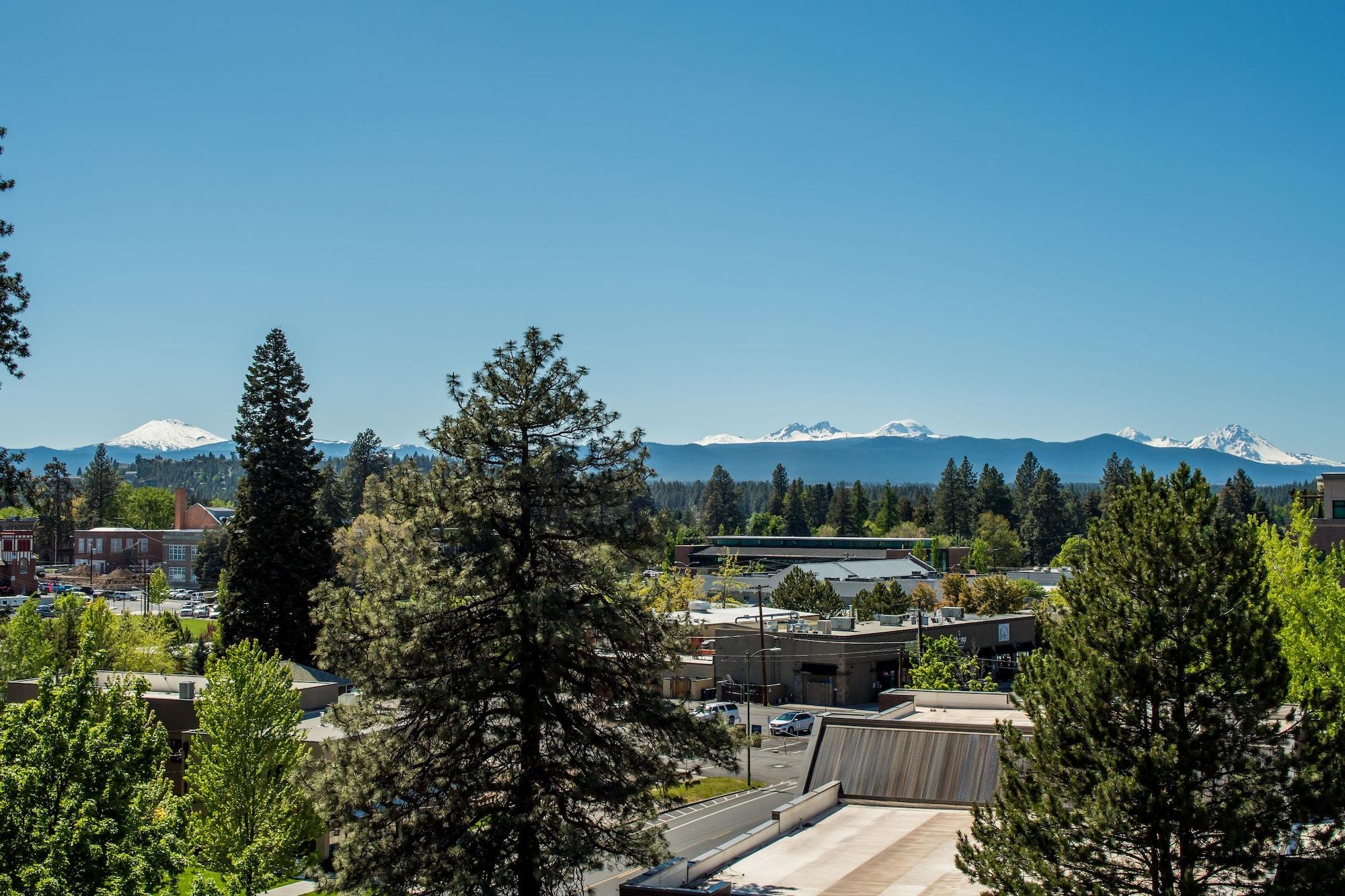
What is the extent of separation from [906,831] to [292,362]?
137ft

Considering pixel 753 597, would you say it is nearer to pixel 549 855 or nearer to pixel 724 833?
pixel 724 833

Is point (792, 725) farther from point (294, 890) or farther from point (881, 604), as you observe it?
point (294, 890)

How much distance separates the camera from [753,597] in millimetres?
101688

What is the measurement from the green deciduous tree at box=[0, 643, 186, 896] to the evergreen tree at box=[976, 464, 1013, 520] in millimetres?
155296

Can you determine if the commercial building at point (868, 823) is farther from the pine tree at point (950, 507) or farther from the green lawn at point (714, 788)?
the pine tree at point (950, 507)

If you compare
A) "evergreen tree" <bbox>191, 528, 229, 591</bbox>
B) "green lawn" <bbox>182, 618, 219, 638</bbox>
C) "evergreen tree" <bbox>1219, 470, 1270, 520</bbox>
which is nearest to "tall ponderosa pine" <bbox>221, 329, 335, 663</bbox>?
"green lawn" <bbox>182, 618, 219, 638</bbox>

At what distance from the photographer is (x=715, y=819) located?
3534 centimetres

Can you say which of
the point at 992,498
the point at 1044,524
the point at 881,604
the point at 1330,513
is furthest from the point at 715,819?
the point at 992,498

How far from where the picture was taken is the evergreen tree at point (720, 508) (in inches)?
7431

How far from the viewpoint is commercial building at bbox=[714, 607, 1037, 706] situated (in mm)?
60531

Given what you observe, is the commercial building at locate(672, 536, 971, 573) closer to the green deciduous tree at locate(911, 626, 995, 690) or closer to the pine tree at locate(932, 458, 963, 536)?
the pine tree at locate(932, 458, 963, 536)

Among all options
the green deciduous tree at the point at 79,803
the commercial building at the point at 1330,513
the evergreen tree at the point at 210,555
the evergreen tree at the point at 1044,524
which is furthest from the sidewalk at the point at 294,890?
the evergreen tree at the point at 1044,524

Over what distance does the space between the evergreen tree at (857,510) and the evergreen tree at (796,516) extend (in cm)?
826

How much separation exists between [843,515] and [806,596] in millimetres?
96785
